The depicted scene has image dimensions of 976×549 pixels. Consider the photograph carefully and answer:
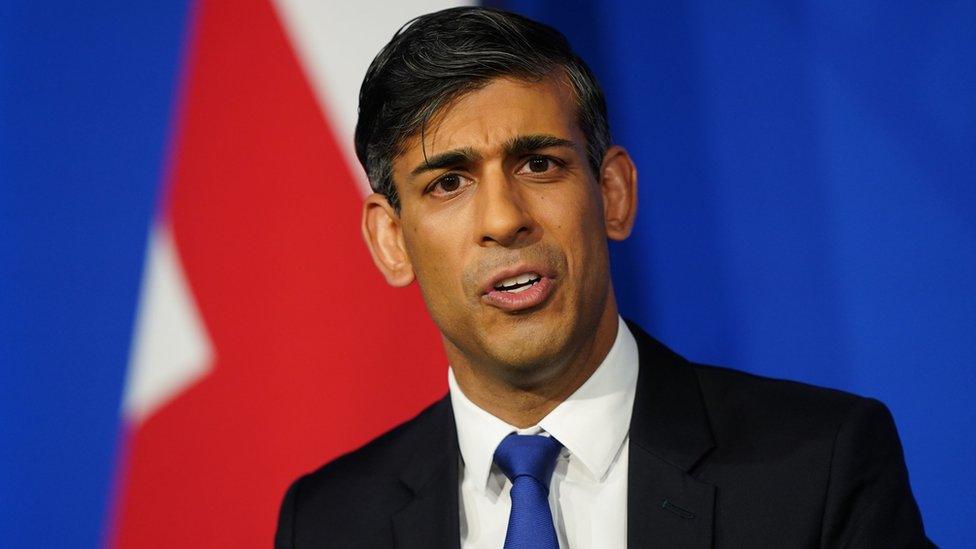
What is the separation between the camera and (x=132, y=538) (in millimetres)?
2600

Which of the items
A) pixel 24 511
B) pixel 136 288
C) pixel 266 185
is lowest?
pixel 24 511

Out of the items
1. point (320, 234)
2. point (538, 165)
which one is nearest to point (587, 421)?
point (538, 165)

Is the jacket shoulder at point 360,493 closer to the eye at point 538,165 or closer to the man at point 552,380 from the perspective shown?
the man at point 552,380

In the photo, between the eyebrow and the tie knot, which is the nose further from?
the tie knot

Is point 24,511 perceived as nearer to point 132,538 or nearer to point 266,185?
point 132,538

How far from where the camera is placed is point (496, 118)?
6.26 feet

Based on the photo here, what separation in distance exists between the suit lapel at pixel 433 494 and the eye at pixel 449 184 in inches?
16.0

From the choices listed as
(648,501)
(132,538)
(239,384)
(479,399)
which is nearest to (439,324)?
(479,399)

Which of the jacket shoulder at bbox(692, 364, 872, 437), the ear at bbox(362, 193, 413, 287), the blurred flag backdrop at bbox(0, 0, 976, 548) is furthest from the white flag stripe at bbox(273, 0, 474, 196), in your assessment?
the jacket shoulder at bbox(692, 364, 872, 437)

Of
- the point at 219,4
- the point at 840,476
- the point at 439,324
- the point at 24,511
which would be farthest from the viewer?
the point at 219,4

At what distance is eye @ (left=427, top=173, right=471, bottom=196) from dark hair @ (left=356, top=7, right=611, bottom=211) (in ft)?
0.28

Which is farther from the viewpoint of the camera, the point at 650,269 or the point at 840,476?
the point at 650,269

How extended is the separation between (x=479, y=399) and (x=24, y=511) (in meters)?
1.12

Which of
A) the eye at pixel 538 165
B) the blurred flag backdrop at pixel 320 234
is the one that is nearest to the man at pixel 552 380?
the eye at pixel 538 165
